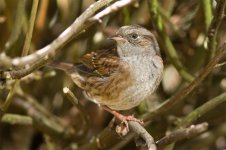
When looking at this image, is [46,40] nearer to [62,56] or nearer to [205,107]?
[62,56]

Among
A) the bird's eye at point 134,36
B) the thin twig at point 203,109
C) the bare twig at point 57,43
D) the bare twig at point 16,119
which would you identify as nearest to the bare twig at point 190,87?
the thin twig at point 203,109

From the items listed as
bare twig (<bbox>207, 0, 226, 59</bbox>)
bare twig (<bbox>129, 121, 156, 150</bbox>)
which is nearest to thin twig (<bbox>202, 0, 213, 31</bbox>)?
bare twig (<bbox>207, 0, 226, 59</bbox>)

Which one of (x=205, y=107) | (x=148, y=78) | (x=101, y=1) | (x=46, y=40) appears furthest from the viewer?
(x=46, y=40)

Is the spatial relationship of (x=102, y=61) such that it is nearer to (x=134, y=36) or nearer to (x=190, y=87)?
(x=134, y=36)

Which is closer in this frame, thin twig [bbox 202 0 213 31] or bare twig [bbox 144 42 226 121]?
bare twig [bbox 144 42 226 121]

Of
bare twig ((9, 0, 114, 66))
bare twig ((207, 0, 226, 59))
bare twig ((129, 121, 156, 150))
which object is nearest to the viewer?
bare twig ((9, 0, 114, 66))

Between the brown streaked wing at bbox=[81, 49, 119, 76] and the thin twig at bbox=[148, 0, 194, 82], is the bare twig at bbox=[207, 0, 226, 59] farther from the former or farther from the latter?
the brown streaked wing at bbox=[81, 49, 119, 76]

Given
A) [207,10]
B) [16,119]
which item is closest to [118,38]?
[207,10]

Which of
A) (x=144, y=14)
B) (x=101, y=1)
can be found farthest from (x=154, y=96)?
(x=101, y=1)
